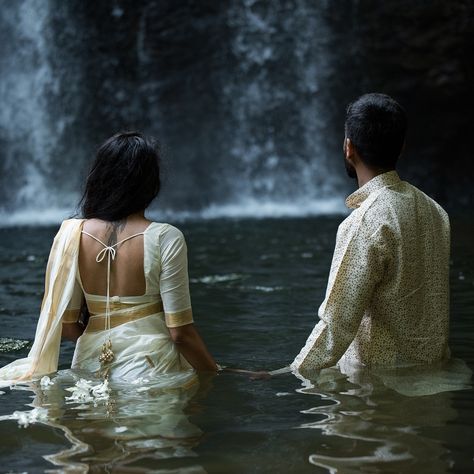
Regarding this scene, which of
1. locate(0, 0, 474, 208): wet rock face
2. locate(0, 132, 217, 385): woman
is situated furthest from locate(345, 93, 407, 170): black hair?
locate(0, 0, 474, 208): wet rock face

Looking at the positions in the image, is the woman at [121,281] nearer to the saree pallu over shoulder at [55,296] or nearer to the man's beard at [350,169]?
the saree pallu over shoulder at [55,296]

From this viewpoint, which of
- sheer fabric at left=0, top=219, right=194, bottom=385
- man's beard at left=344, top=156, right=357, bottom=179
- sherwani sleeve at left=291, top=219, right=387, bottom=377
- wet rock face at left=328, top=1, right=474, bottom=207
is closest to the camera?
sherwani sleeve at left=291, top=219, right=387, bottom=377

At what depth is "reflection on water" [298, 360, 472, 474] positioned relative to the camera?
341 centimetres

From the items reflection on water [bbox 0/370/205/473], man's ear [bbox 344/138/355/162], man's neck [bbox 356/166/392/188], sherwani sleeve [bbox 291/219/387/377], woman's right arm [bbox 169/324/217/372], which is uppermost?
man's ear [bbox 344/138/355/162]

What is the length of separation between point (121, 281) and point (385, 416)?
133 cm

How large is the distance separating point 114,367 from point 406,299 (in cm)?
139

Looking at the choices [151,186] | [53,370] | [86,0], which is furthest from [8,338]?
A: [86,0]

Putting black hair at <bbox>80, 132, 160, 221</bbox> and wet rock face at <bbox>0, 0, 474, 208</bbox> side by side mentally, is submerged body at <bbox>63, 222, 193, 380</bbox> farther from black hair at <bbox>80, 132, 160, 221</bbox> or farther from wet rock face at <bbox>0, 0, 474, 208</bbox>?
wet rock face at <bbox>0, 0, 474, 208</bbox>

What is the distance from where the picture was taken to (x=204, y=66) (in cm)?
2364

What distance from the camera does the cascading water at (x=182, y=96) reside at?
23.3 meters

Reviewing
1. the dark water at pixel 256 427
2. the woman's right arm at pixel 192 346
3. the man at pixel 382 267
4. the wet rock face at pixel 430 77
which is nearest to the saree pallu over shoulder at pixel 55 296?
the dark water at pixel 256 427

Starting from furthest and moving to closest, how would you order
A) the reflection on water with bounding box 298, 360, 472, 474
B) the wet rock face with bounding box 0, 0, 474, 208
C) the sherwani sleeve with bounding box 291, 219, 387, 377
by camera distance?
1. the wet rock face with bounding box 0, 0, 474, 208
2. the sherwani sleeve with bounding box 291, 219, 387, 377
3. the reflection on water with bounding box 298, 360, 472, 474

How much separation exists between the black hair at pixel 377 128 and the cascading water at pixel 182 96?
18.9 meters

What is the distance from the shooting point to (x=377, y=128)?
13.5 feet
